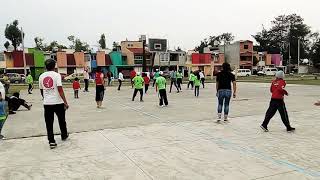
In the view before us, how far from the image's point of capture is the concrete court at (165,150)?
5.16 metres

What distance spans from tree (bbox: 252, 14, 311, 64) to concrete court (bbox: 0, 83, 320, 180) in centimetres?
9558

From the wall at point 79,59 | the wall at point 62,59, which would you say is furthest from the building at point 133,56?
the wall at point 62,59

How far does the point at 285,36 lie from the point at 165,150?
10380 centimetres

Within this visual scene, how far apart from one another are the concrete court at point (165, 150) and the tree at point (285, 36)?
95582 mm

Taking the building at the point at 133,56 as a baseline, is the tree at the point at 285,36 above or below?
above

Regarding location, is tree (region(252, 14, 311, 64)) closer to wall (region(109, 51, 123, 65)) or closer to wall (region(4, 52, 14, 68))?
wall (region(109, 51, 123, 65))

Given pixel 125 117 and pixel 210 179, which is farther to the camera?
pixel 125 117

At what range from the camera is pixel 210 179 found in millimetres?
4836

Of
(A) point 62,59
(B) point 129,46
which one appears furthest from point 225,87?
(B) point 129,46

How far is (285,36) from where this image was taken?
102 m

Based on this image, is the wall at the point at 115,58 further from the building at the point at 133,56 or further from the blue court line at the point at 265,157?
the blue court line at the point at 265,157

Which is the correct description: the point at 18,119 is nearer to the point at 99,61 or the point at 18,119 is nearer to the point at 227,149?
the point at 227,149

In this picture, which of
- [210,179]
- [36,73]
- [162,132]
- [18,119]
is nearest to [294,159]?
[210,179]

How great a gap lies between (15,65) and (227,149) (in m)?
60.5
